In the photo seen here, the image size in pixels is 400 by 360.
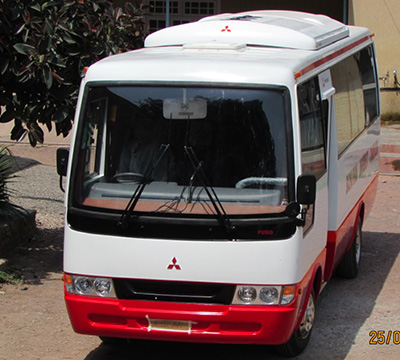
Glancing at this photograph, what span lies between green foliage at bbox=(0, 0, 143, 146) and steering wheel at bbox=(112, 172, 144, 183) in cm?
235

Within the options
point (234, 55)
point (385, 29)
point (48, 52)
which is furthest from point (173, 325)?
point (385, 29)

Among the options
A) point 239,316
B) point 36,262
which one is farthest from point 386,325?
point 36,262

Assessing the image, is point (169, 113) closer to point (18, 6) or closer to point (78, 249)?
point (78, 249)

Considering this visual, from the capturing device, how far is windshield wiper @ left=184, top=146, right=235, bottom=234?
551 centimetres

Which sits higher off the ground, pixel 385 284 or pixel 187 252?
pixel 187 252

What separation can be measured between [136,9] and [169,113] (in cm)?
363

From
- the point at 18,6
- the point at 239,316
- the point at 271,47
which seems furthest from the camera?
the point at 18,6

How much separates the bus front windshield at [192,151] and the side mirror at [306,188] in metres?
0.14

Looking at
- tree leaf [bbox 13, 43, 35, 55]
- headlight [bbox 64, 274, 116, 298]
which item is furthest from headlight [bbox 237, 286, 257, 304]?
tree leaf [bbox 13, 43, 35, 55]

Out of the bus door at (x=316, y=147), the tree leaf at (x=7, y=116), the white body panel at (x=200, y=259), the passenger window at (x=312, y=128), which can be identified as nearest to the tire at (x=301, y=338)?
the bus door at (x=316, y=147)

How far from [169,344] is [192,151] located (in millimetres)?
1961

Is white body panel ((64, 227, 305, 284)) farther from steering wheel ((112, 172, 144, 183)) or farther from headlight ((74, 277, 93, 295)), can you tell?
steering wheel ((112, 172, 144, 183))

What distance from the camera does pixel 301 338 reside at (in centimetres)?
642

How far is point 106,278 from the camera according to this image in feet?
18.8
